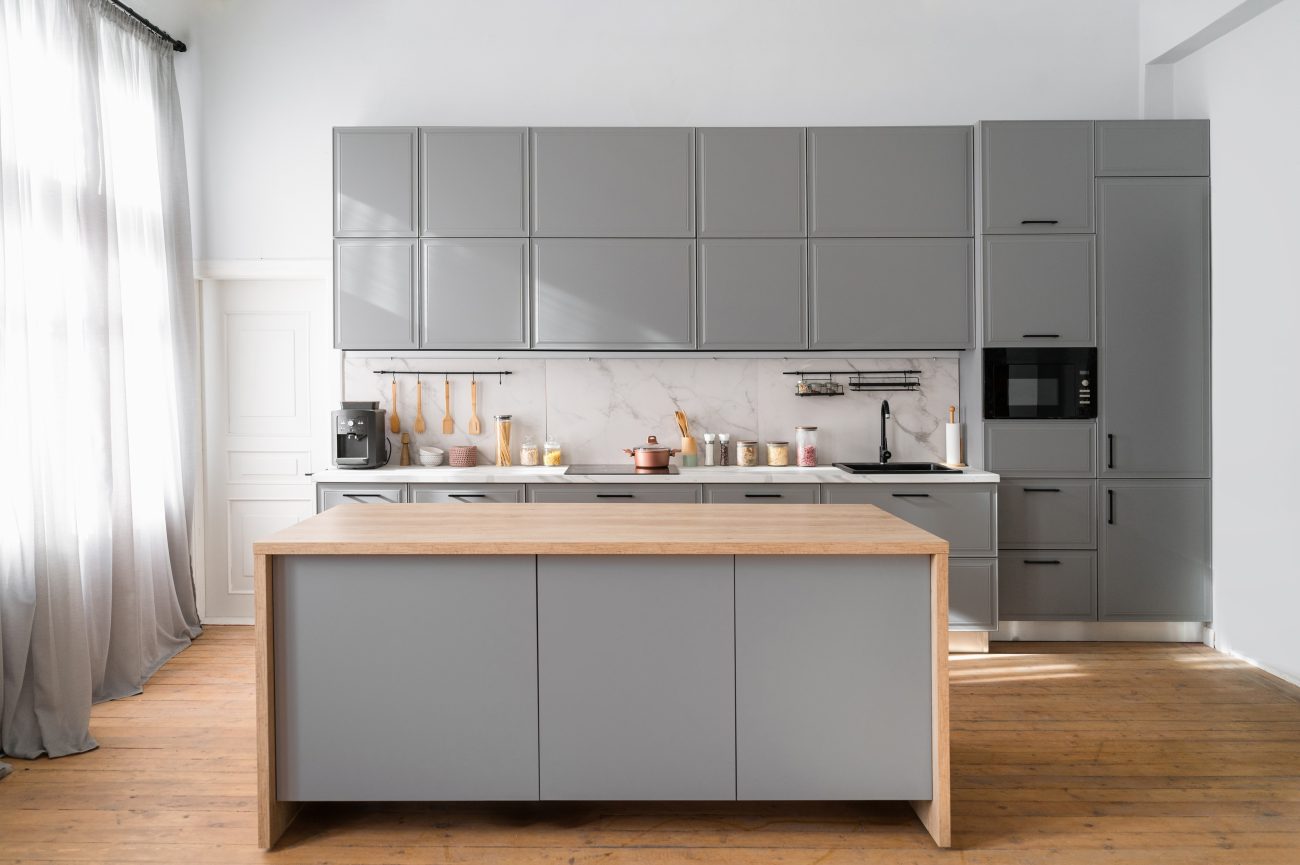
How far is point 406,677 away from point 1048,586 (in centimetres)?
338

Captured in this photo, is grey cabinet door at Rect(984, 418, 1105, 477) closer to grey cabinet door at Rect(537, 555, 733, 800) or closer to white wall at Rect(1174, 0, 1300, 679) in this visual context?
white wall at Rect(1174, 0, 1300, 679)

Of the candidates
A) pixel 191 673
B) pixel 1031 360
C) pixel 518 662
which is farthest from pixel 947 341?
pixel 191 673

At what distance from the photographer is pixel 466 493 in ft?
13.8

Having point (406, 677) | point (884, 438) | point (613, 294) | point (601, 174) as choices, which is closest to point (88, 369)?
point (406, 677)

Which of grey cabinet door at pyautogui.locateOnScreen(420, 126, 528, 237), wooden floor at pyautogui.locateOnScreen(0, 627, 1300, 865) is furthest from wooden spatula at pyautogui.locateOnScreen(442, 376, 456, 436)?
wooden floor at pyautogui.locateOnScreen(0, 627, 1300, 865)

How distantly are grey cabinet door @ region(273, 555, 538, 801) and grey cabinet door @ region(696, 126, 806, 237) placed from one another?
2.60 m

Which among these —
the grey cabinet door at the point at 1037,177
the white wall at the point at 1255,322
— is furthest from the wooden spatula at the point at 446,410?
the white wall at the point at 1255,322

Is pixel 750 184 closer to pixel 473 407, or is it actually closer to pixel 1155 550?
pixel 473 407

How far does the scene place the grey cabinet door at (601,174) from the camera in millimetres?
4316

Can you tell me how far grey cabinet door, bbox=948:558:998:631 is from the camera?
4.18m

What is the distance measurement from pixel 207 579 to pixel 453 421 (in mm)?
1695

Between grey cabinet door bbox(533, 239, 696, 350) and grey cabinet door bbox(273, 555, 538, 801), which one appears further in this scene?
grey cabinet door bbox(533, 239, 696, 350)

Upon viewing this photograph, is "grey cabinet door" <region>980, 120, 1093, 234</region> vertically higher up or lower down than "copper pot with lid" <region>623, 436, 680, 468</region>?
higher up

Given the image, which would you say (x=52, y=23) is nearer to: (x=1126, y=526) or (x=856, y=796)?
(x=856, y=796)
